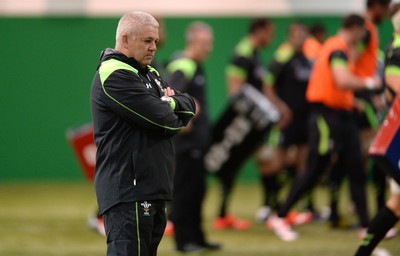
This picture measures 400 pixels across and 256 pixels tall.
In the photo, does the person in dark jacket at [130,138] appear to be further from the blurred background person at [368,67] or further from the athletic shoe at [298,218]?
the athletic shoe at [298,218]

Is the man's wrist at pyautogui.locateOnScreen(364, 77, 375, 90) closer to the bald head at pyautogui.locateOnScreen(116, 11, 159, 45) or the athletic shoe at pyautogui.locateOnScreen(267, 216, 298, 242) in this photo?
the athletic shoe at pyautogui.locateOnScreen(267, 216, 298, 242)

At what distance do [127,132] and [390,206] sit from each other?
2499mm

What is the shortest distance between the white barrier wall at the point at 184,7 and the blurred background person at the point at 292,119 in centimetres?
327

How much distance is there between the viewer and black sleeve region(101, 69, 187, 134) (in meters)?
4.93

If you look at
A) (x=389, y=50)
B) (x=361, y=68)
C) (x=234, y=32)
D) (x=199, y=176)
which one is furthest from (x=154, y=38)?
(x=234, y=32)

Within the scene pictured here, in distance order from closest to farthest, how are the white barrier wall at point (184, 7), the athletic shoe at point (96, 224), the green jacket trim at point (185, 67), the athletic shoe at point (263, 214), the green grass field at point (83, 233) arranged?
1. the green jacket trim at point (185, 67)
2. the green grass field at point (83, 233)
3. the athletic shoe at point (96, 224)
4. the athletic shoe at point (263, 214)
5. the white barrier wall at point (184, 7)

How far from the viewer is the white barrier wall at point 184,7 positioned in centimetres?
1430

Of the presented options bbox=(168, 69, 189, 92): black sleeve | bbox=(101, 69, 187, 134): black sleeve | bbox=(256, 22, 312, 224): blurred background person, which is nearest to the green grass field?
bbox=(256, 22, 312, 224): blurred background person

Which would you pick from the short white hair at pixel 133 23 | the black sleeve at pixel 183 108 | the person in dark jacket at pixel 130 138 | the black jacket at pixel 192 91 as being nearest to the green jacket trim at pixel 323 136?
the black jacket at pixel 192 91

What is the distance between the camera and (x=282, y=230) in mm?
9289

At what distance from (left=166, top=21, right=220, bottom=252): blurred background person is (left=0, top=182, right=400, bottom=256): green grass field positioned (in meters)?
0.25

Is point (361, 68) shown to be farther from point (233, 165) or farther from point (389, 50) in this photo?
point (389, 50)

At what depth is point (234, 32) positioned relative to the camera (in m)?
14.5

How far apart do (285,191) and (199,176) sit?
199 inches
